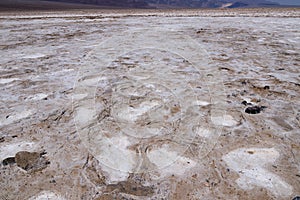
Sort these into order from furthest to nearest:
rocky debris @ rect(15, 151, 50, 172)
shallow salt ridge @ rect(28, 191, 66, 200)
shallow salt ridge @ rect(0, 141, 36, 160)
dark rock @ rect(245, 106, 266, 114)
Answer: dark rock @ rect(245, 106, 266, 114), shallow salt ridge @ rect(0, 141, 36, 160), rocky debris @ rect(15, 151, 50, 172), shallow salt ridge @ rect(28, 191, 66, 200)

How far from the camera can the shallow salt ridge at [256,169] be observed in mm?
1209

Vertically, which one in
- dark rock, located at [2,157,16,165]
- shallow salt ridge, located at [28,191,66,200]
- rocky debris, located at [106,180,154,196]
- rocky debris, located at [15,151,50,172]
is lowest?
shallow salt ridge, located at [28,191,66,200]

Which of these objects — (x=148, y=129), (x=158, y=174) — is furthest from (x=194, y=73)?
(x=158, y=174)

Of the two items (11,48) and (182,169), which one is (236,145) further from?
(11,48)

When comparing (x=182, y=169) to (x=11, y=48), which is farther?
(x=11, y=48)

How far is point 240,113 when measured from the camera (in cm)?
196

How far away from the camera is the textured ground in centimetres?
124

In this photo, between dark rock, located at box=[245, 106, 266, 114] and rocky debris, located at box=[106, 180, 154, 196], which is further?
dark rock, located at box=[245, 106, 266, 114]

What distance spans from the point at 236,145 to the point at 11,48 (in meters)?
4.96

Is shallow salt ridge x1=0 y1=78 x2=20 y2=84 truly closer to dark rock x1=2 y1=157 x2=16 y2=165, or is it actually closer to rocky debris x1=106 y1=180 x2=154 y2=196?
dark rock x1=2 y1=157 x2=16 y2=165

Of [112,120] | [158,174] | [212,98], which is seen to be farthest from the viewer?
[212,98]

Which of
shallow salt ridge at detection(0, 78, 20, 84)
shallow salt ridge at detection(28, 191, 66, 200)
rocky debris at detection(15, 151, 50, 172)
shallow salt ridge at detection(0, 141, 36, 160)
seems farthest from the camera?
shallow salt ridge at detection(0, 78, 20, 84)

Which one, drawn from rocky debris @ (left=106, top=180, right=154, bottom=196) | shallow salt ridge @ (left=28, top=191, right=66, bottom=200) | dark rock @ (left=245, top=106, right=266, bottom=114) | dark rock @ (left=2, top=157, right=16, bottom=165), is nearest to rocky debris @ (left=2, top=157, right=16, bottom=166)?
dark rock @ (left=2, top=157, right=16, bottom=165)

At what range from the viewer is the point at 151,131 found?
69.2 inches
